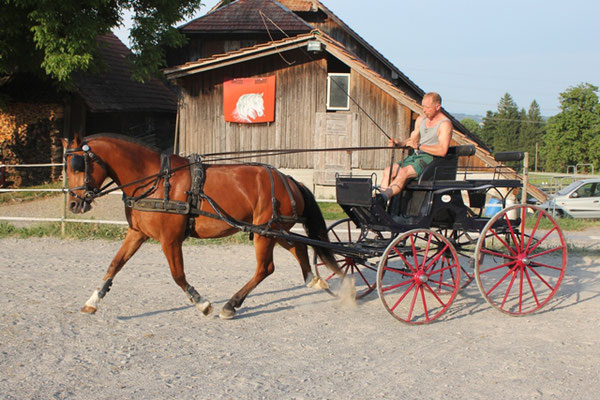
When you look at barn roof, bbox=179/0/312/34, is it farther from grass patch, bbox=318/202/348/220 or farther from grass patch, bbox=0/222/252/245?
grass patch, bbox=0/222/252/245

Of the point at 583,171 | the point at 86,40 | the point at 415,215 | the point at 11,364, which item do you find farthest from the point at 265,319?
the point at 583,171

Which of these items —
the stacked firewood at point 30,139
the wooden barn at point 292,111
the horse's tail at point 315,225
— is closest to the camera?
the horse's tail at point 315,225

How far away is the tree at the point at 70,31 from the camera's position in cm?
1371

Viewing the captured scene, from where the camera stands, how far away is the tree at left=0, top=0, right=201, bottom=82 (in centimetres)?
1371

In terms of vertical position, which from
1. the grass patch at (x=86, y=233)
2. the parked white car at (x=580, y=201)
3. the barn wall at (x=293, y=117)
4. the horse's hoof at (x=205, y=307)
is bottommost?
the horse's hoof at (x=205, y=307)

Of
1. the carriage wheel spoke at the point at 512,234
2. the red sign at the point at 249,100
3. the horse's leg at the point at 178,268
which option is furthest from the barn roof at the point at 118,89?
the carriage wheel spoke at the point at 512,234

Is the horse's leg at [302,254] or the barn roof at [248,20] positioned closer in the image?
the horse's leg at [302,254]

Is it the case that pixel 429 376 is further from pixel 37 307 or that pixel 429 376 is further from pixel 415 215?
pixel 37 307

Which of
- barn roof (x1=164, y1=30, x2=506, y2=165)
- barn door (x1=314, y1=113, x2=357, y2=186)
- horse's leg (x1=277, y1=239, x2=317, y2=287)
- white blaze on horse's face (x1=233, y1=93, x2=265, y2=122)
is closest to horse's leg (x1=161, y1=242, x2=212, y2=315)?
horse's leg (x1=277, y1=239, x2=317, y2=287)

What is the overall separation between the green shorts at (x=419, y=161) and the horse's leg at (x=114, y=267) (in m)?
2.89

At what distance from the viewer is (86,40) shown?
1395cm

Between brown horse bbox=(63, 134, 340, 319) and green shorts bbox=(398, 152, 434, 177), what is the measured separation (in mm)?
1284

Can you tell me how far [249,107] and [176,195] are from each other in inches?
449

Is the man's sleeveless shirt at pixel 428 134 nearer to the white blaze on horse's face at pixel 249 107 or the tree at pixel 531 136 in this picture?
the white blaze on horse's face at pixel 249 107
